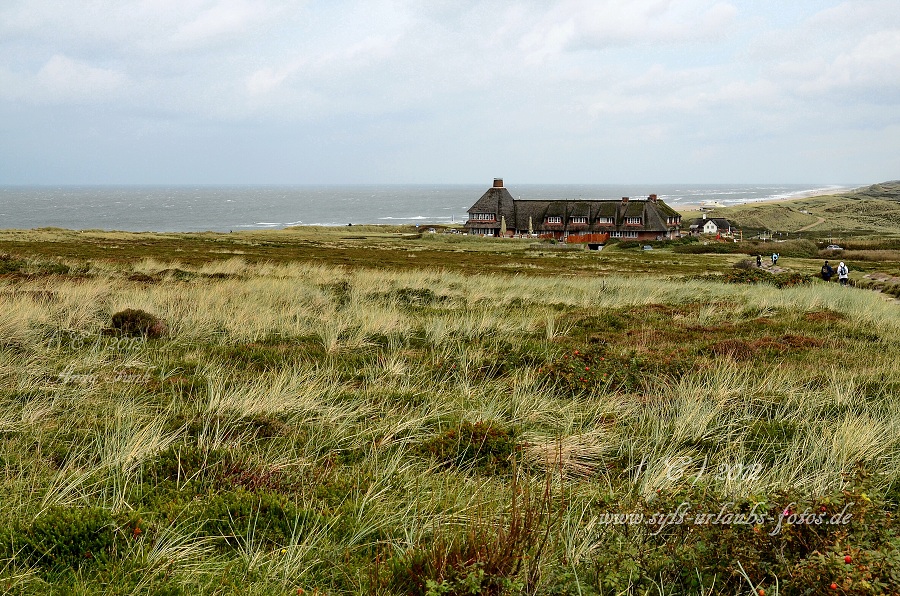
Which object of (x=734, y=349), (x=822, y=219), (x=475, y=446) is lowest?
(x=734, y=349)

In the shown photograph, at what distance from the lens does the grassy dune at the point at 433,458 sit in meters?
3.29

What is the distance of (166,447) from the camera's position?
4.79 metres

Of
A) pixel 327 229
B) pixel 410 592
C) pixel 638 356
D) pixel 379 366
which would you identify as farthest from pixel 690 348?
pixel 327 229

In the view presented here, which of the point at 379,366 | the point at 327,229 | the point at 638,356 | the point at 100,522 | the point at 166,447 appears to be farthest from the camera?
the point at 327,229

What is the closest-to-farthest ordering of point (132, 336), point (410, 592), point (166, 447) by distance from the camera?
point (410, 592), point (166, 447), point (132, 336)

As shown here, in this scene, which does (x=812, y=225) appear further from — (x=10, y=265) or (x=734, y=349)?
(x=10, y=265)

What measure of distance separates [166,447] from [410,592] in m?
2.64

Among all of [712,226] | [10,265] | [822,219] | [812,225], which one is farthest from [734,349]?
[822,219]

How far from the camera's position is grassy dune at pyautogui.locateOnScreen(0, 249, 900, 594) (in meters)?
3.29

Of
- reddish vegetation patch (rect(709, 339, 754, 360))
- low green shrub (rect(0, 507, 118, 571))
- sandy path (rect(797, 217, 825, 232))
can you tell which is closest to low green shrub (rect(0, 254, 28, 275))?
low green shrub (rect(0, 507, 118, 571))

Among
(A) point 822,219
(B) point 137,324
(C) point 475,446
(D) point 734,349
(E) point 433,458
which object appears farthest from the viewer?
(A) point 822,219

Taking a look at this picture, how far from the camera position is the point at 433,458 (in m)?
4.97

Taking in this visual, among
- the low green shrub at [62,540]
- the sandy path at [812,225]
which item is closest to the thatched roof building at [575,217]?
the sandy path at [812,225]

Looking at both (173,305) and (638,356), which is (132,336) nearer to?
(173,305)
